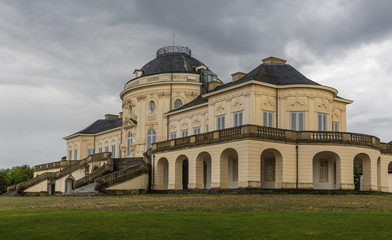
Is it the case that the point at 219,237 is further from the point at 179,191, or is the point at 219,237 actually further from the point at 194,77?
the point at 194,77

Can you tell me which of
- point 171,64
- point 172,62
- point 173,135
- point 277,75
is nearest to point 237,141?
point 277,75

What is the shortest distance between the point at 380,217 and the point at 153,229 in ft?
22.9

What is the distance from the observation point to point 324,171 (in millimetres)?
41406

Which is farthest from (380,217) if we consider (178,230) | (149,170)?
(149,170)

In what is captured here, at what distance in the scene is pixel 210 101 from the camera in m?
47.3

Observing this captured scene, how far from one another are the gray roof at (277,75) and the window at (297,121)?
275 cm

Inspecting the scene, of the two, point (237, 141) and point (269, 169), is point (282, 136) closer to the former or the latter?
point (237, 141)

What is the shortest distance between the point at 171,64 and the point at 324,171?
85.5ft

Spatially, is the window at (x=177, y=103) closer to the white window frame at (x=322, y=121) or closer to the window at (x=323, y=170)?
the white window frame at (x=322, y=121)

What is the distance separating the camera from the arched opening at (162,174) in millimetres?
45566

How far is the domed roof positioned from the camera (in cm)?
6034

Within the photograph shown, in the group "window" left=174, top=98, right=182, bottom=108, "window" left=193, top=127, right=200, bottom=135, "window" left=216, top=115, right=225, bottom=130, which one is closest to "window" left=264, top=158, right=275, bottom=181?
"window" left=216, top=115, right=225, bottom=130

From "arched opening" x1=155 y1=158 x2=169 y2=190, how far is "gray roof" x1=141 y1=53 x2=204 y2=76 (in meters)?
15.9

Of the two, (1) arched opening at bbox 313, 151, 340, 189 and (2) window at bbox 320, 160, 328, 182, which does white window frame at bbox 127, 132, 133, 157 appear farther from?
(2) window at bbox 320, 160, 328, 182
